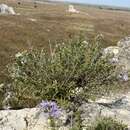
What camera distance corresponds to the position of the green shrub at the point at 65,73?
36.4 ft

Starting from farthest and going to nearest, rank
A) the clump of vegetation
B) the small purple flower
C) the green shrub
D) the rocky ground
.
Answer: the green shrub
the rocky ground
the clump of vegetation
the small purple flower

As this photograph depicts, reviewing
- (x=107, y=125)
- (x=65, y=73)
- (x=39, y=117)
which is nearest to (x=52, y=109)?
(x=107, y=125)

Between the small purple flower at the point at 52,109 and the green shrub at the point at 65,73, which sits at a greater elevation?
the small purple flower at the point at 52,109

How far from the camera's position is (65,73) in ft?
36.3

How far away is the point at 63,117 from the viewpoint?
9.22 meters

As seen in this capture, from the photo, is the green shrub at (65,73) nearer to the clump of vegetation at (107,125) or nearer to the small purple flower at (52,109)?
the clump of vegetation at (107,125)

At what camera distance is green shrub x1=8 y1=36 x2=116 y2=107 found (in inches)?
437

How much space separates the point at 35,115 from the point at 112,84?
308 cm

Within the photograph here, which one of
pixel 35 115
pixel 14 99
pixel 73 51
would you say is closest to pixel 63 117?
pixel 35 115

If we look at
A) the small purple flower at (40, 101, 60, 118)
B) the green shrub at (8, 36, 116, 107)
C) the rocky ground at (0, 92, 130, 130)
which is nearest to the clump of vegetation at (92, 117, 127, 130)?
the rocky ground at (0, 92, 130, 130)

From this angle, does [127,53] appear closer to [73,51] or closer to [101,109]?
[73,51]

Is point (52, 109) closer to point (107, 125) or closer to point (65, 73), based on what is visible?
point (107, 125)

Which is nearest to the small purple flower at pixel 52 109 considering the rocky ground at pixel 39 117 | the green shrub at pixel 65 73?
the rocky ground at pixel 39 117

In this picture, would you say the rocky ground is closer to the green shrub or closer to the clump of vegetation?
the clump of vegetation
